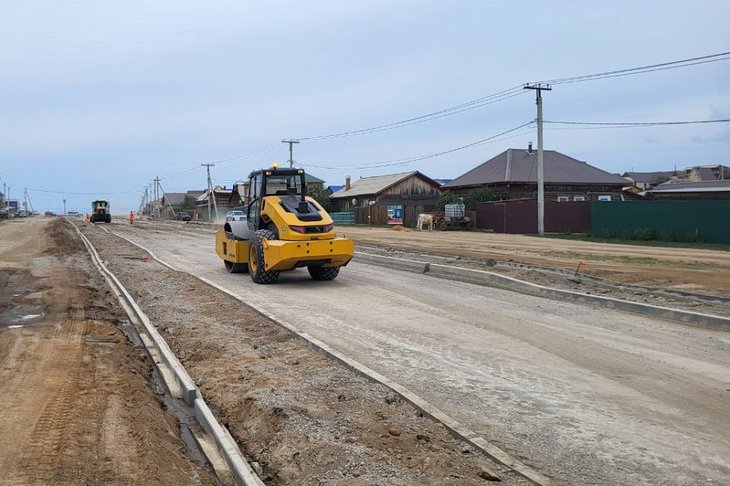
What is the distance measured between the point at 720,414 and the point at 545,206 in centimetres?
3294

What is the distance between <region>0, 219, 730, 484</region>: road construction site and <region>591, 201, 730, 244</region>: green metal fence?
1682 centimetres

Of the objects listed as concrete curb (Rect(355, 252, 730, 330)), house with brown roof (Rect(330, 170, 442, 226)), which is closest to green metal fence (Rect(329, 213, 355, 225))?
house with brown roof (Rect(330, 170, 442, 226))

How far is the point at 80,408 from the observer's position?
585cm

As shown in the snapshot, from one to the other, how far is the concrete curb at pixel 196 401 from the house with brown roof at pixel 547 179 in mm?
40781

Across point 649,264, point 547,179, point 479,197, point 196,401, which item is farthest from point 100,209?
point 196,401

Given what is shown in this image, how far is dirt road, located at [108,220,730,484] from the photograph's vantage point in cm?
484

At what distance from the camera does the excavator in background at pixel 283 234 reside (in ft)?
45.4

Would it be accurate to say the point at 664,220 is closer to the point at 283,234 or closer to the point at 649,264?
the point at 649,264

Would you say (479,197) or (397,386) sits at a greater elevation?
(479,197)

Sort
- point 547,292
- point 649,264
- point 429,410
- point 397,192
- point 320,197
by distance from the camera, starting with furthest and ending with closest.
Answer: point 320,197 → point 397,192 → point 649,264 → point 547,292 → point 429,410

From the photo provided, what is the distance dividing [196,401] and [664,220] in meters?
28.9

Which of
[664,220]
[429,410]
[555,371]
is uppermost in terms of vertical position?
[664,220]

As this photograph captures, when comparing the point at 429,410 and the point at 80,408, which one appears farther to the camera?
the point at 80,408

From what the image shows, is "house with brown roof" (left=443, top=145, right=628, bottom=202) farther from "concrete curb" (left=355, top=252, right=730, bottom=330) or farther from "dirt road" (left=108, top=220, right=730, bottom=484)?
"dirt road" (left=108, top=220, right=730, bottom=484)
